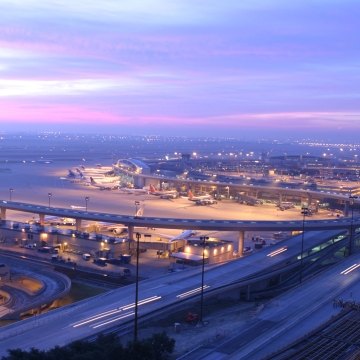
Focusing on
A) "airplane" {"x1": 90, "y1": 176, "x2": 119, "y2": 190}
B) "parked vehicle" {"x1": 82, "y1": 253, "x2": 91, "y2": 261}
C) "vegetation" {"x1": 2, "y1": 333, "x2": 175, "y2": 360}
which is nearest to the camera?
"vegetation" {"x1": 2, "y1": 333, "x2": 175, "y2": 360}

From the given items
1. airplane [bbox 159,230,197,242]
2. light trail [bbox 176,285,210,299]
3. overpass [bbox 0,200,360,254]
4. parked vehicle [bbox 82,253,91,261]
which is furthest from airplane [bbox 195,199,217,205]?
light trail [bbox 176,285,210,299]

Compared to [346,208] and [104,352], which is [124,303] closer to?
[104,352]

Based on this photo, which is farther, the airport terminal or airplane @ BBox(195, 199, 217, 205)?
airplane @ BBox(195, 199, 217, 205)

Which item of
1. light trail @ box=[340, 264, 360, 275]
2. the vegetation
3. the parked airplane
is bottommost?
the parked airplane

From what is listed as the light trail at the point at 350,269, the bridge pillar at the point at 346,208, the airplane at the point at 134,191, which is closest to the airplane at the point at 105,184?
the airplane at the point at 134,191

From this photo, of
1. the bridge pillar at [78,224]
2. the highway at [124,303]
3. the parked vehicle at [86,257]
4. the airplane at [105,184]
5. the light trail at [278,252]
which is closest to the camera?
the highway at [124,303]

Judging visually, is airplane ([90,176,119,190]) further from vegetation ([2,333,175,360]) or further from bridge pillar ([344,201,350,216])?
vegetation ([2,333,175,360])

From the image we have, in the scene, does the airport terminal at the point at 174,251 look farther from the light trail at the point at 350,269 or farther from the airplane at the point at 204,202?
the airplane at the point at 204,202

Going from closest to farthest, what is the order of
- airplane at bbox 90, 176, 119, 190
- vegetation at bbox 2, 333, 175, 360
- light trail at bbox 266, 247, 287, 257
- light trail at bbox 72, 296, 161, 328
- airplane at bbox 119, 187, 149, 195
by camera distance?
vegetation at bbox 2, 333, 175, 360, light trail at bbox 72, 296, 161, 328, light trail at bbox 266, 247, 287, 257, airplane at bbox 119, 187, 149, 195, airplane at bbox 90, 176, 119, 190
